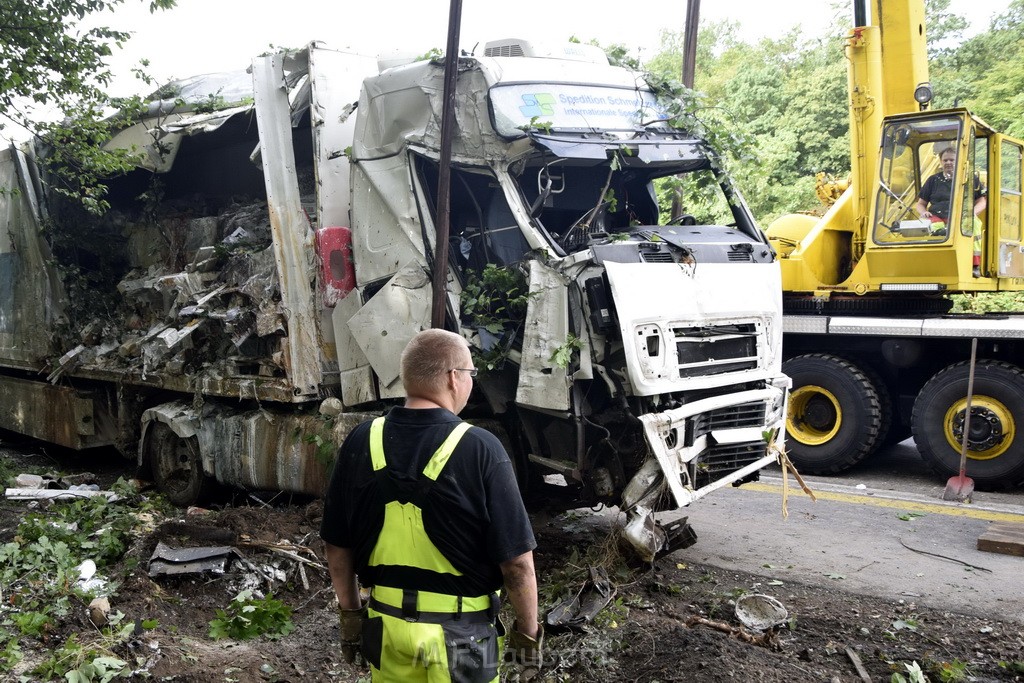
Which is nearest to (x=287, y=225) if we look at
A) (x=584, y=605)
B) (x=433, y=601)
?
(x=584, y=605)

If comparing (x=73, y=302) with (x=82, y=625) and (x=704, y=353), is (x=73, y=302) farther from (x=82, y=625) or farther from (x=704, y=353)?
(x=704, y=353)

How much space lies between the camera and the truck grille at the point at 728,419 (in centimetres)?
505

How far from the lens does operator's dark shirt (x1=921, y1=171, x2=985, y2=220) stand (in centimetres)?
775

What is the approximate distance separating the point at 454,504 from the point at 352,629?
63cm

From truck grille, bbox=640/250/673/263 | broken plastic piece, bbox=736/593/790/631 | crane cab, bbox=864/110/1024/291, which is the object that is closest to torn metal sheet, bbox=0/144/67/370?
truck grille, bbox=640/250/673/263

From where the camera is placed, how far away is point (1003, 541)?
18.1 ft

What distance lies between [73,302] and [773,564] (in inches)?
268

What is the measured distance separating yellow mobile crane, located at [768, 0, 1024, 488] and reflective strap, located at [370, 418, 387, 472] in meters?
5.59

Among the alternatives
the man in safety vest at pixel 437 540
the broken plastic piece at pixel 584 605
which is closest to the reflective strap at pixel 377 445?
the man in safety vest at pixel 437 540

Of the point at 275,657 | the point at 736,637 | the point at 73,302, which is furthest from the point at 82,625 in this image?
the point at 73,302

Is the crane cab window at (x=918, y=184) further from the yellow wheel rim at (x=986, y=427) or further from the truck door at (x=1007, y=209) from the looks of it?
the yellow wheel rim at (x=986, y=427)

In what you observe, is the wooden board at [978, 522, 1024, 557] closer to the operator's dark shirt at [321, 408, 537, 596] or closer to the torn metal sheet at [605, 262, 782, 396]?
the torn metal sheet at [605, 262, 782, 396]

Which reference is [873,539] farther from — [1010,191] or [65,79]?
[65,79]

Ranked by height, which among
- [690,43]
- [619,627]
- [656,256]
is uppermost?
[690,43]
